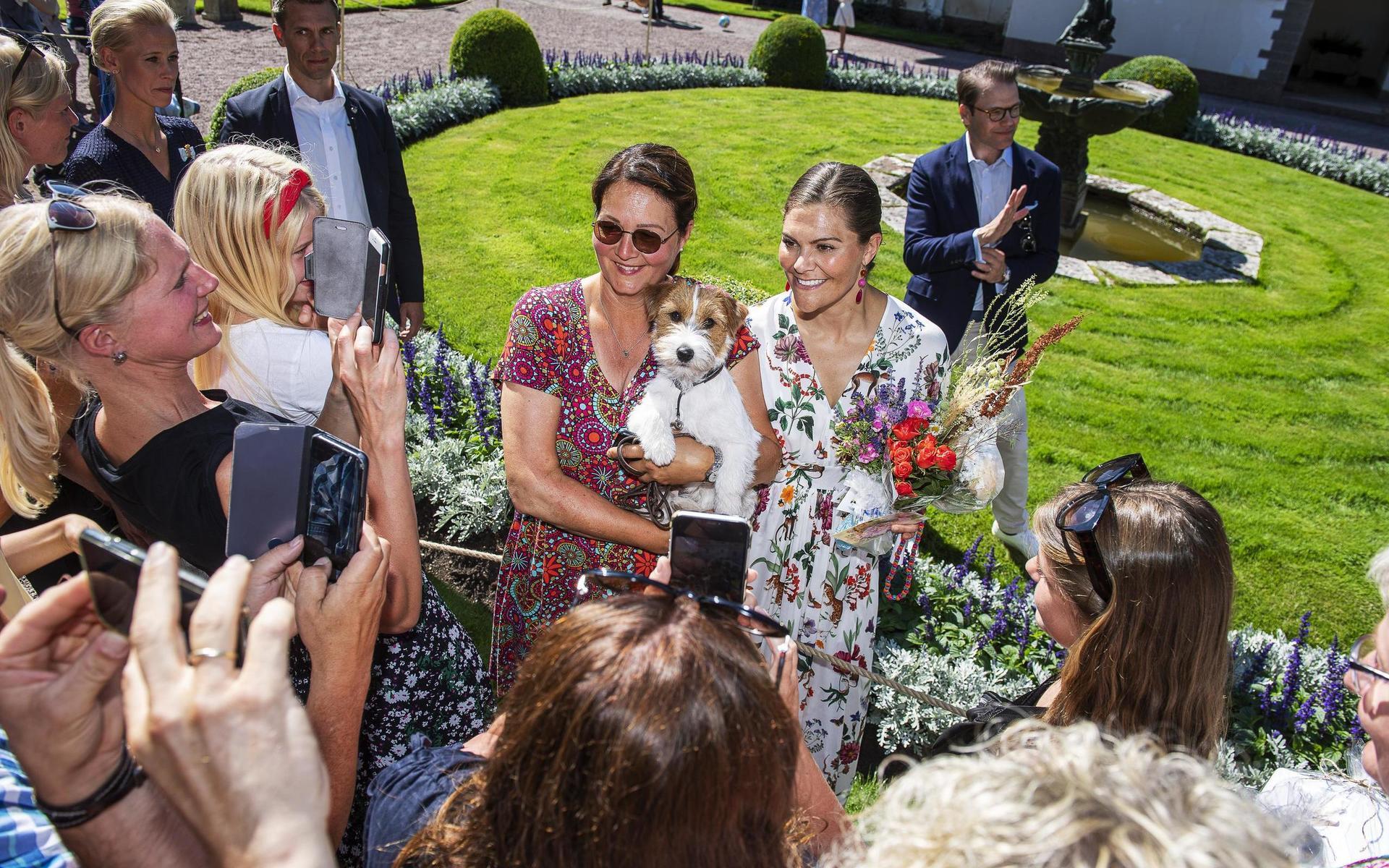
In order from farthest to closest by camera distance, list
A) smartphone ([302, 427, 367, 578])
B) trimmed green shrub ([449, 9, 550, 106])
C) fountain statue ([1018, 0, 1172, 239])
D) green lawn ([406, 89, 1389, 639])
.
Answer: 1. trimmed green shrub ([449, 9, 550, 106])
2. fountain statue ([1018, 0, 1172, 239])
3. green lawn ([406, 89, 1389, 639])
4. smartphone ([302, 427, 367, 578])

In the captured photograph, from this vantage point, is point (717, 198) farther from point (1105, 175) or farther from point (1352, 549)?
point (1352, 549)

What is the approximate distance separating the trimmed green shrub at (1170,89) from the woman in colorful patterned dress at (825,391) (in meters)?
15.7

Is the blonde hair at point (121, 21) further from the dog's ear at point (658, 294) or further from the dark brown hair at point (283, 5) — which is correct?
the dog's ear at point (658, 294)

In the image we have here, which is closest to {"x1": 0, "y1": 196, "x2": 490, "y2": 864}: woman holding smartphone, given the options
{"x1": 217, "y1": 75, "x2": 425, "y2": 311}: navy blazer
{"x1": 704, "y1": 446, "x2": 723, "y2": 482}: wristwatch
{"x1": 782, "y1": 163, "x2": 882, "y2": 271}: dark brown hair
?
{"x1": 704, "y1": 446, "x2": 723, "y2": 482}: wristwatch

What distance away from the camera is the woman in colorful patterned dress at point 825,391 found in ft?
10.5

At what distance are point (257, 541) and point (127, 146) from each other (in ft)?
12.9

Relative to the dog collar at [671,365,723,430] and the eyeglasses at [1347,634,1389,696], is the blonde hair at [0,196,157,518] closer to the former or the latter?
the dog collar at [671,365,723,430]

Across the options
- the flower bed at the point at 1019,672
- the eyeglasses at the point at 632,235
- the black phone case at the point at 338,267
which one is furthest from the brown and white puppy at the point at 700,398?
the flower bed at the point at 1019,672

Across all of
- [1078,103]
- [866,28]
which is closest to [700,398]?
[1078,103]

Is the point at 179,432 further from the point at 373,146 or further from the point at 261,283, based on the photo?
the point at 373,146

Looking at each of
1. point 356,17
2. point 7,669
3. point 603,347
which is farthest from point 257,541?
point 356,17

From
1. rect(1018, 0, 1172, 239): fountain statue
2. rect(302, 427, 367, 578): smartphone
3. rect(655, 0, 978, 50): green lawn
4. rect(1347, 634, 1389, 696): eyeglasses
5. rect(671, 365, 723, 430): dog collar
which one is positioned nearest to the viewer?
rect(1347, 634, 1389, 696): eyeglasses

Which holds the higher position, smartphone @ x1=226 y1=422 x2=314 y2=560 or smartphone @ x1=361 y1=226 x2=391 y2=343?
smartphone @ x1=361 y1=226 x2=391 y2=343

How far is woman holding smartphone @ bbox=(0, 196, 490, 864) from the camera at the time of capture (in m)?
2.03
